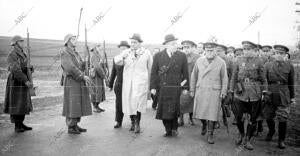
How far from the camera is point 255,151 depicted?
5535mm

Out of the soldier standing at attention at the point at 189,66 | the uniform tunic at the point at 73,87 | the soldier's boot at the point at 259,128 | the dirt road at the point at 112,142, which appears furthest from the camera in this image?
the soldier standing at attention at the point at 189,66

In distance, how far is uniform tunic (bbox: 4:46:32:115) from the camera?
648cm

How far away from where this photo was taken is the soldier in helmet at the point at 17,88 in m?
6.51

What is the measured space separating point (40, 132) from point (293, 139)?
578 cm

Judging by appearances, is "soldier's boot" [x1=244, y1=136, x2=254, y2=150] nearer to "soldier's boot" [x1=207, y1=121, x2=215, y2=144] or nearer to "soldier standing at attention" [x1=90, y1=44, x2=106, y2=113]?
"soldier's boot" [x1=207, y1=121, x2=215, y2=144]

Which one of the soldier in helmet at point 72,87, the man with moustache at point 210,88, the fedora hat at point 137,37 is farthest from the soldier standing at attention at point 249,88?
the soldier in helmet at point 72,87

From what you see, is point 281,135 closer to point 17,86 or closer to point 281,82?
point 281,82

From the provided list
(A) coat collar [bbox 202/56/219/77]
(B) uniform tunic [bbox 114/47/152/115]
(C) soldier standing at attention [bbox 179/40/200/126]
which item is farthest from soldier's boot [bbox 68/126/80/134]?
(A) coat collar [bbox 202/56/219/77]

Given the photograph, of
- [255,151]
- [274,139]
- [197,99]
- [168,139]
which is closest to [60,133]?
[168,139]

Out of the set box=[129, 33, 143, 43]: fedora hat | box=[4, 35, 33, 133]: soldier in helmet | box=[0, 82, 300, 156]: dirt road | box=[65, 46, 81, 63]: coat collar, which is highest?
box=[129, 33, 143, 43]: fedora hat

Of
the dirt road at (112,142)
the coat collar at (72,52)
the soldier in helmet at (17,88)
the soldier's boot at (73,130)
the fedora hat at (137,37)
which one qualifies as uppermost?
the fedora hat at (137,37)

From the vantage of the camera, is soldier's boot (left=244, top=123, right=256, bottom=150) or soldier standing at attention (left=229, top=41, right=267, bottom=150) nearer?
soldier's boot (left=244, top=123, right=256, bottom=150)

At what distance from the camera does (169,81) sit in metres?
6.56

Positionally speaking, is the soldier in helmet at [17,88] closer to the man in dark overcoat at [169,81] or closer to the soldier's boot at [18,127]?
the soldier's boot at [18,127]
